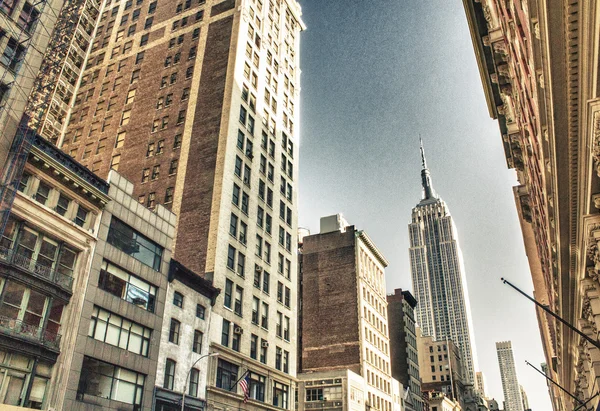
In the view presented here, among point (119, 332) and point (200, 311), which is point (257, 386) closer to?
point (200, 311)

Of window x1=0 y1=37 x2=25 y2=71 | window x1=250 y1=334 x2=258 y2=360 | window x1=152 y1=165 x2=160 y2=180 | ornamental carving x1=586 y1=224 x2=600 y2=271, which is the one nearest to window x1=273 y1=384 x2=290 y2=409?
window x1=250 y1=334 x2=258 y2=360

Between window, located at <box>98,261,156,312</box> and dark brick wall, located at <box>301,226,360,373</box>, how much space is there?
51516mm

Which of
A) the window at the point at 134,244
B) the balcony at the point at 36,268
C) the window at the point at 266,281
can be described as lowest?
the balcony at the point at 36,268

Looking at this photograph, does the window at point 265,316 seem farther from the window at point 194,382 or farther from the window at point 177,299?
the window at point 177,299

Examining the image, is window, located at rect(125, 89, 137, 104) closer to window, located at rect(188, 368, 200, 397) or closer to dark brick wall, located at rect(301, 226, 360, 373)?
window, located at rect(188, 368, 200, 397)

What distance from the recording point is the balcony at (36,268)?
90.9 ft

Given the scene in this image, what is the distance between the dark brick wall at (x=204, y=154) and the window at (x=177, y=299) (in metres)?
6.81

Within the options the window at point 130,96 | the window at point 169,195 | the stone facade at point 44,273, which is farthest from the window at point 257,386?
the window at point 130,96

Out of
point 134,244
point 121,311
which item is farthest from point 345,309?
point 121,311

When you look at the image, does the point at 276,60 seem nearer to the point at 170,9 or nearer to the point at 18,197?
the point at 170,9

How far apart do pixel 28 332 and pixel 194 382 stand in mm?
16336

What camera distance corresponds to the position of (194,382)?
135 feet

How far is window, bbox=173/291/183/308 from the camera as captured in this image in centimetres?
4123

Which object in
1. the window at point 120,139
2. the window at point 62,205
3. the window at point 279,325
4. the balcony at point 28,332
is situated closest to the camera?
the balcony at point 28,332
